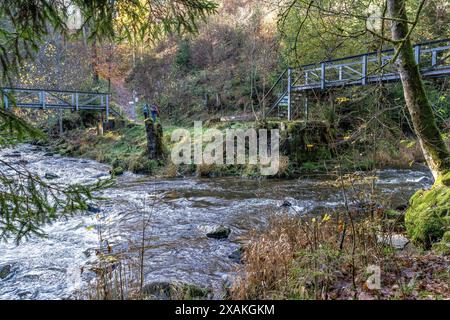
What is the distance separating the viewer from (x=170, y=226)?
662cm

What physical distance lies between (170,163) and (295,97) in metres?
7.06

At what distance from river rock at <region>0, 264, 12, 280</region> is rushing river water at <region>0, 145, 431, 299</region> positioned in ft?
0.13

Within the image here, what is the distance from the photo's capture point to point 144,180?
38.1 ft

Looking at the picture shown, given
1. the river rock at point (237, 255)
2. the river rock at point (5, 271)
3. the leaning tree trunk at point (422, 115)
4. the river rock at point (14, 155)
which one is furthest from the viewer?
the river rock at point (14, 155)

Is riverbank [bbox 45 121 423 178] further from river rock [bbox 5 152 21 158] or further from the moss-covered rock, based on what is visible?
the moss-covered rock

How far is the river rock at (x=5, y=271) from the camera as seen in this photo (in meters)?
4.62

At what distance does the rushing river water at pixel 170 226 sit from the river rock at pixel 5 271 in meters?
0.04

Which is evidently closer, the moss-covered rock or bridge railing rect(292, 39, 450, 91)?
the moss-covered rock

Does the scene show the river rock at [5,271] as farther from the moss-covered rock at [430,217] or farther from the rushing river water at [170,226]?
the moss-covered rock at [430,217]

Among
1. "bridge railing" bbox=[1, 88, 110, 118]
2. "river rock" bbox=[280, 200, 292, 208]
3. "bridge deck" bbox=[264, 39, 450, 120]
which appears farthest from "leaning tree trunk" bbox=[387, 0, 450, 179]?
"bridge railing" bbox=[1, 88, 110, 118]

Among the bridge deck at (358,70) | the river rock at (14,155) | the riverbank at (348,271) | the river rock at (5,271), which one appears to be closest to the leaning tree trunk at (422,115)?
the riverbank at (348,271)

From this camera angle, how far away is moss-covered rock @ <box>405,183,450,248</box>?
14.7 feet

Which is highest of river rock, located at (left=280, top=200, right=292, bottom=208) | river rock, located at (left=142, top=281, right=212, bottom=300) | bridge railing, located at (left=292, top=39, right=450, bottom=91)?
bridge railing, located at (left=292, top=39, right=450, bottom=91)

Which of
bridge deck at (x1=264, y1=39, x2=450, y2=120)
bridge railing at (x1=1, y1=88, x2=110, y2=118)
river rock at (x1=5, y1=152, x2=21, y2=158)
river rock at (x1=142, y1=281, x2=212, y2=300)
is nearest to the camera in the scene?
river rock at (x1=142, y1=281, x2=212, y2=300)
